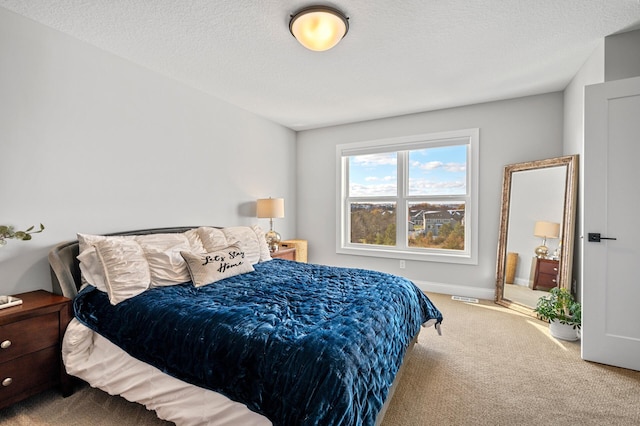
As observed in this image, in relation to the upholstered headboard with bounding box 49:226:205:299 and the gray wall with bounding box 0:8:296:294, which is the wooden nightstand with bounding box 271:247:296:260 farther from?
the upholstered headboard with bounding box 49:226:205:299

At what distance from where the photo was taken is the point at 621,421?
5.70 feet

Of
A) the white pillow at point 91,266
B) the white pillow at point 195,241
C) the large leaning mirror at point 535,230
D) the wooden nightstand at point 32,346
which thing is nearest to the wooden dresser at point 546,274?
the large leaning mirror at point 535,230

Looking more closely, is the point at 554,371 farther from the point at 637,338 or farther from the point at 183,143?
the point at 183,143

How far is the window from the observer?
13.4 ft

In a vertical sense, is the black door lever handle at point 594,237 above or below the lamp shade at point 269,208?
below

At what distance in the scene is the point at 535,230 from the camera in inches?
137

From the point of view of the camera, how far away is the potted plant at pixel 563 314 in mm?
2740

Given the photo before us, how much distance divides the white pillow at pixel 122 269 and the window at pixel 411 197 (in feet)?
10.3

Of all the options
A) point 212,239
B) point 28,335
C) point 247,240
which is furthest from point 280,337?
point 247,240

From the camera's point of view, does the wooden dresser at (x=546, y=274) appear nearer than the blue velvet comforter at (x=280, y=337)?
No

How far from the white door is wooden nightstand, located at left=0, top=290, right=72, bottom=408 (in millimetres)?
3756

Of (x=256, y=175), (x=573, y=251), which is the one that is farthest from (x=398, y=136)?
(x=573, y=251)

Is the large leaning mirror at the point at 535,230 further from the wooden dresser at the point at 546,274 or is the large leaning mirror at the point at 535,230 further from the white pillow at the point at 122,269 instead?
the white pillow at the point at 122,269

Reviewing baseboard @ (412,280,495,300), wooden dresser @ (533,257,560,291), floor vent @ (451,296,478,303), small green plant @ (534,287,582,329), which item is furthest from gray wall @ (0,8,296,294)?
wooden dresser @ (533,257,560,291)
